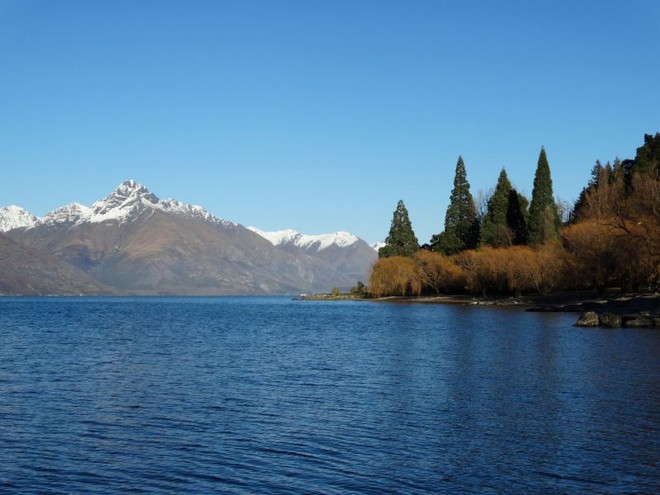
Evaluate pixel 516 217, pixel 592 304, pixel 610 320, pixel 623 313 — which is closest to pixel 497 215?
pixel 516 217

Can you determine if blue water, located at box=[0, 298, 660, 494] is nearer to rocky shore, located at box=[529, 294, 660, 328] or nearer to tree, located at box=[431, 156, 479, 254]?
rocky shore, located at box=[529, 294, 660, 328]

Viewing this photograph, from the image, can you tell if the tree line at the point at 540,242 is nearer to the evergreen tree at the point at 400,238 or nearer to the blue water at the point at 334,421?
the evergreen tree at the point at 400,238

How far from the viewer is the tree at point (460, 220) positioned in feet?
516

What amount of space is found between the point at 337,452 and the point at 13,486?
8.95m

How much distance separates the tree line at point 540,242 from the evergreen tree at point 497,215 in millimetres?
202

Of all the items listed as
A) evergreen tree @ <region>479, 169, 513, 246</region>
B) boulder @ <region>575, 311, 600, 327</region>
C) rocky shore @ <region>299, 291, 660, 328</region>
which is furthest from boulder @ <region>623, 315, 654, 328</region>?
evergreen tree @ <region>479, 169, 513, 246</region>

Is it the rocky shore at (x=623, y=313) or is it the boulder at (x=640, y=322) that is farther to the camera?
the rocky shore at (x=623, y=313)

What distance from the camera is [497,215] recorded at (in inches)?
5527

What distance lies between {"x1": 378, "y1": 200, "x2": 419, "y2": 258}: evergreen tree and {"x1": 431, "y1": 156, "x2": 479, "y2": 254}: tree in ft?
67.5

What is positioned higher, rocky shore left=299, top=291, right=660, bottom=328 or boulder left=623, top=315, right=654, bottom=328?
rocky shore left=299, top=291, right=660, bottom=328

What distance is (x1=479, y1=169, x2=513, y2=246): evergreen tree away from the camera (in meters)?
138

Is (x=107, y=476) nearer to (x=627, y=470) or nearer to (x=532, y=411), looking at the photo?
(x=627, y=470)

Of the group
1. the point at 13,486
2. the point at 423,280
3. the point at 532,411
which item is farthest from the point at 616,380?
the point at 423,280

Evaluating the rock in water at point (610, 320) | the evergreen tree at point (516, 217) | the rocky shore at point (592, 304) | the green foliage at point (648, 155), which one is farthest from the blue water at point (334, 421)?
the evergreen tree at point (516, 217)
